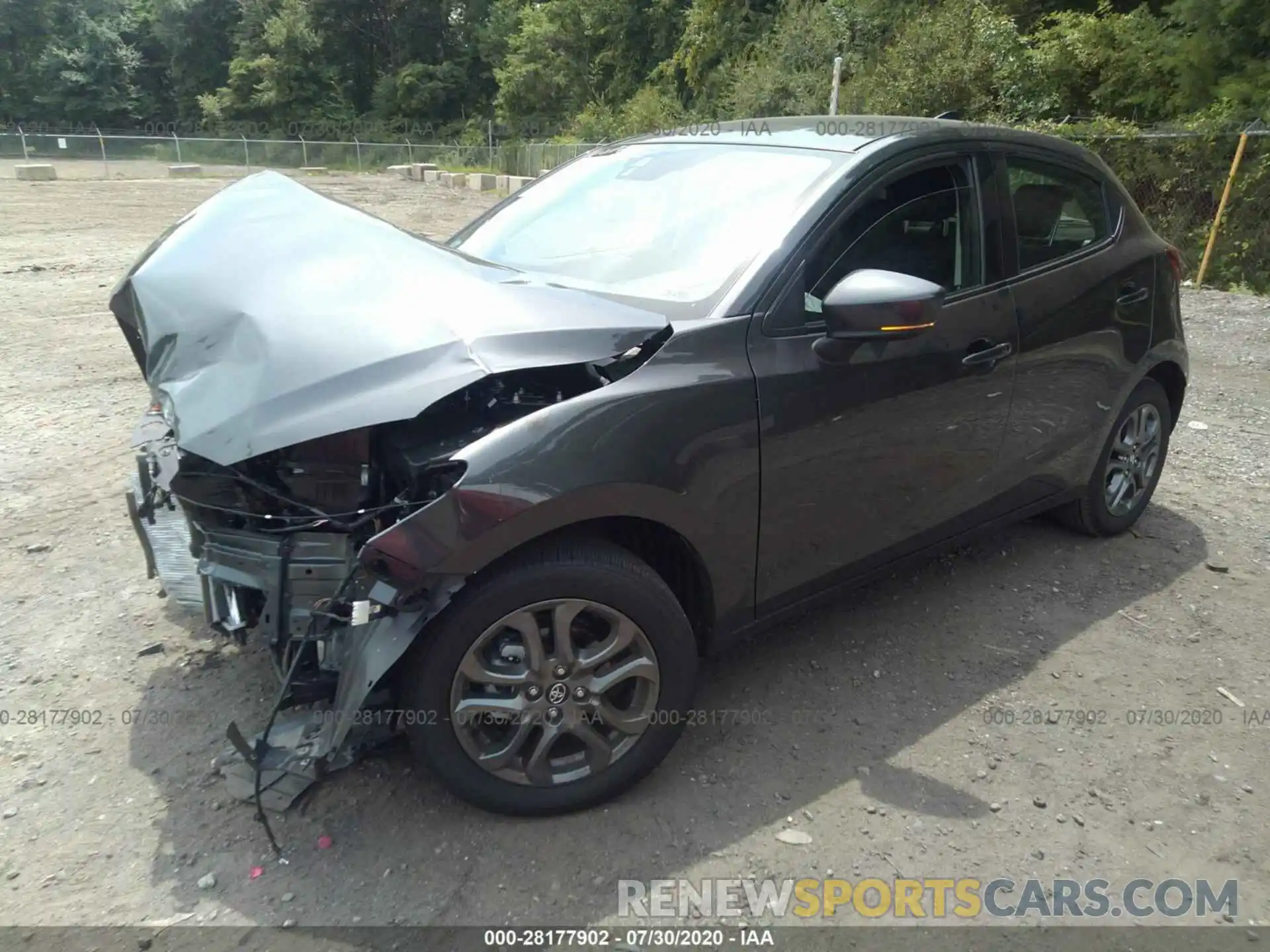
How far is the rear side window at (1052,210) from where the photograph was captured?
346 cm

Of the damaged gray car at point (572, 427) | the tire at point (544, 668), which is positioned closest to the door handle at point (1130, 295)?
the damaged gray car at point (572, 427)

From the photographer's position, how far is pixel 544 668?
7.93 ft

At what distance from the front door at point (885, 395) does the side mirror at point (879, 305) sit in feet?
0.49

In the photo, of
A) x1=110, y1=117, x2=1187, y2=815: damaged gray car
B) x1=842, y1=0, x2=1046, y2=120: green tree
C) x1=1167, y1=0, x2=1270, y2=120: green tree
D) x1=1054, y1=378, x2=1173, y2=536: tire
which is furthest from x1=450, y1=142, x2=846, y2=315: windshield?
x1=842, y1=0, x2=1046, y2=120: green tree

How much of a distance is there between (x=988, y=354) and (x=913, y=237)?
499 millimetres

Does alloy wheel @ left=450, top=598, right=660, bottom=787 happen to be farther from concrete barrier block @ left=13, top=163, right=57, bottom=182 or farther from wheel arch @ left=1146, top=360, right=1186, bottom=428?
concrete barrier block @ left=13, top=163, right=57, bottom=182

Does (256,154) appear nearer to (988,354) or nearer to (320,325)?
(320,325)

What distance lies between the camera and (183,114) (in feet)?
185

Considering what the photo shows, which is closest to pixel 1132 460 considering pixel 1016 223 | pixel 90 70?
pixel 1016 223

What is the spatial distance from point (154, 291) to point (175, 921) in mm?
1756

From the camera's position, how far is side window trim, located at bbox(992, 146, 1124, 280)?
11.1 feet

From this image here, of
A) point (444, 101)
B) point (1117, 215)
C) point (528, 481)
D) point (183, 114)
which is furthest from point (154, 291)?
point (183, 114)

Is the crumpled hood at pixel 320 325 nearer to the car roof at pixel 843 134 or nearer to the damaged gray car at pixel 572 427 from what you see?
the damaged gray car at pixel 572 427

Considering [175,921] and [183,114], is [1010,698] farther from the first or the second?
[183,114]
